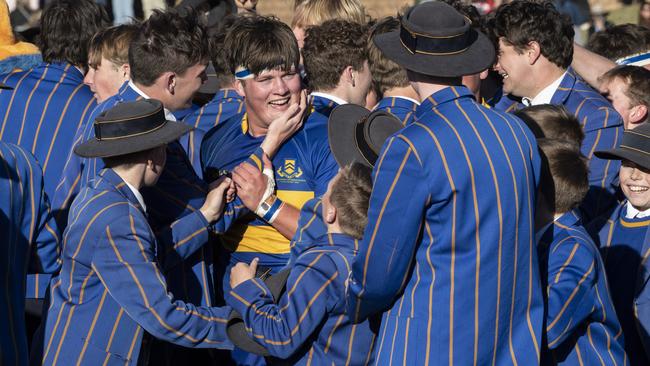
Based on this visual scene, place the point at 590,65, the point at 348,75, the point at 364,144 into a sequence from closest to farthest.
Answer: the point at 364,144, the point at 348,75, the point at 590,65

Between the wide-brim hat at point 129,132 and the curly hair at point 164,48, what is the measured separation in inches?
23.1

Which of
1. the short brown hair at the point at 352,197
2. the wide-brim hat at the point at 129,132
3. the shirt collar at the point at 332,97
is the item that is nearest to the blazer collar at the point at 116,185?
the wide-brim hat at the point at 129,132

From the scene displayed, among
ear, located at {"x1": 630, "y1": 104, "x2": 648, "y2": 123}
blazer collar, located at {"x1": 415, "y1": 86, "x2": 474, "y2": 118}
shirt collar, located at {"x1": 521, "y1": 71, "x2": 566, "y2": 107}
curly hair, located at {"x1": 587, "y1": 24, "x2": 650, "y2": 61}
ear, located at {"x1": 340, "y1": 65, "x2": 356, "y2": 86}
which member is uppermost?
blazer collar, located at {"x1": 415, "y1": 86, "x2": 474, "y2": 118}

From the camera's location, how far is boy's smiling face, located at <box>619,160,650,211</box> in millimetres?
4592

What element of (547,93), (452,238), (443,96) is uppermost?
(443,96)

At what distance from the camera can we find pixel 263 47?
4703 millimetres

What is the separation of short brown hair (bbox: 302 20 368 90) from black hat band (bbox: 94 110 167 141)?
124 cm

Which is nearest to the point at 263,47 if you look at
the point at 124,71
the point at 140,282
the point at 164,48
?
the point at 164,48

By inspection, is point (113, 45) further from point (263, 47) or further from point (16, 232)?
point (16, 232)

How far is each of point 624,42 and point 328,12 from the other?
6.93ft

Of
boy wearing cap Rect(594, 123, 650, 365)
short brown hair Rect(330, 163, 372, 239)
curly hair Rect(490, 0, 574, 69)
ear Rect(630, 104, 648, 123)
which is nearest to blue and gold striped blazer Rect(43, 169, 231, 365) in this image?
short brown hair Rect(330, 163, 372, 239)

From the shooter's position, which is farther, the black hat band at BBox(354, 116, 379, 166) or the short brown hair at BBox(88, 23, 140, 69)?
the short brown hair at BBox(88, 23, 140, 69)

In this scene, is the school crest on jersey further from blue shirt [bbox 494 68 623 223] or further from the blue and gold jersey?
blue shirt [bbox 494 68 623 223]

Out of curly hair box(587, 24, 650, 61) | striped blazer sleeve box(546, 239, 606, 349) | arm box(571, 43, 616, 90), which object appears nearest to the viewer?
striped blazer sleeve box(546, 239, 606, 349)
